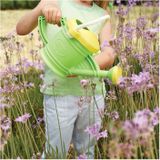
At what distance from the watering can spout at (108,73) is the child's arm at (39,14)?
0.79ft

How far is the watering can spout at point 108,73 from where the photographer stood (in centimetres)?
224

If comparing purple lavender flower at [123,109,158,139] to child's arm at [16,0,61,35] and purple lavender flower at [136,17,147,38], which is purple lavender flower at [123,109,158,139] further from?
purple lavender flower at [136,17,147,38]

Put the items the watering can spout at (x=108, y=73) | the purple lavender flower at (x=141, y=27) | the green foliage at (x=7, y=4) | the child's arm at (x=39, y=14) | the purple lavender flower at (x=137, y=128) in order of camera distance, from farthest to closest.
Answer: the green foliage at (x=7, y=4) → the purple lavender flower at (x=141, y=27) → the child's arm at (x=39, y=14) → the watering can spout at (x=108, y=73) → the purple lavender flower at (x=137, y=128)

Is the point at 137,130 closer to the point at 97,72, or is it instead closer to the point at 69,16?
the point at 97,72

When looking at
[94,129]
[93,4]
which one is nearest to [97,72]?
[94,129]

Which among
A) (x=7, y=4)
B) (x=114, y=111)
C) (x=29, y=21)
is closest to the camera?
(x=114, y=111)

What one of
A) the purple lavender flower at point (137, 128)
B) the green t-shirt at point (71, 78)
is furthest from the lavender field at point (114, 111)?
the green t-shirt at point (71, 78)

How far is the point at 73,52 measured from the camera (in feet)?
7.68

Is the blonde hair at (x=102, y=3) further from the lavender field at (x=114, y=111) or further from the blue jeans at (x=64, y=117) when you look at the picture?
the blue jeans at (x=64, y=117)

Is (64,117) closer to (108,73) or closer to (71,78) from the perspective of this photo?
(71,78)

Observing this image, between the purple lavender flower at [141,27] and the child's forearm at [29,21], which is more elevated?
the child's forearm at [29,21]

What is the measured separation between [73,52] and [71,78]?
345mm

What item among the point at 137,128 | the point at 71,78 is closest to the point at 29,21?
the point at 71,78

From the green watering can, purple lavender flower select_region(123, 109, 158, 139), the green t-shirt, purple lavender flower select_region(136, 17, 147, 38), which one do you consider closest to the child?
the green t-shirt
